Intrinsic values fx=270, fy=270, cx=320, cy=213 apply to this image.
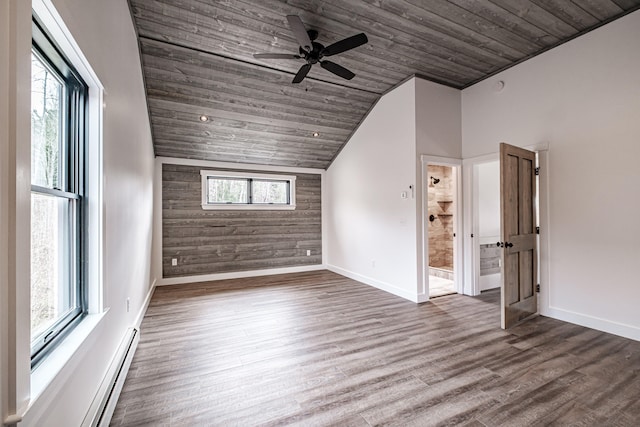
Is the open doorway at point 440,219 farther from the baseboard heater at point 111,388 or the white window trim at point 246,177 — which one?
the baseboard heater at point 111,388

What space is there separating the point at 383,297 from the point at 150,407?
319cm

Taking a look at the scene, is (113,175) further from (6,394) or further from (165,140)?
(165,140)

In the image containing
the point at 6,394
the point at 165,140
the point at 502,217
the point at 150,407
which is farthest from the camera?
the point at 165,140

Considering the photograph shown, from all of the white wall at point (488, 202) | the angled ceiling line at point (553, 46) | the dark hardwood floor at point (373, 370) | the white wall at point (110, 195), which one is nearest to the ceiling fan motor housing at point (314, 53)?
the white wall at point (110, 195)

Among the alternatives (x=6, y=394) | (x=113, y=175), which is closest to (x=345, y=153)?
(x=113, y=175)

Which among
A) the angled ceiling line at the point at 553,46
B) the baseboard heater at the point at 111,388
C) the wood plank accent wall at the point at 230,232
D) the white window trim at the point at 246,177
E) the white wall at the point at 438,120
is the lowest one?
the baseboard heater at the point at 111,388

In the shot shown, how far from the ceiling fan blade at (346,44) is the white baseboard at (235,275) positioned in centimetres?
438

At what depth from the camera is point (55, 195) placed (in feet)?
4.33

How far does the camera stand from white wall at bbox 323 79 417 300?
13.3ft

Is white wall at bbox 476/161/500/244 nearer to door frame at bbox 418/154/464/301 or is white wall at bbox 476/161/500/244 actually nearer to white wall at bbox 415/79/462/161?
door frame at bbox 418/154/464/301

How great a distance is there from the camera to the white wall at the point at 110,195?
0.99 metres

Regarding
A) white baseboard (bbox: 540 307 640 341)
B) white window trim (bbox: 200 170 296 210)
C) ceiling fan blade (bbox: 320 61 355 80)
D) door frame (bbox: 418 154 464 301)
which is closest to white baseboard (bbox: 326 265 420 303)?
door frame (bbox: 418 154 464 301)

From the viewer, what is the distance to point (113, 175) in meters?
2.03

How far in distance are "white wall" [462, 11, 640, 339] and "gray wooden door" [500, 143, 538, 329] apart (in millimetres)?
189
